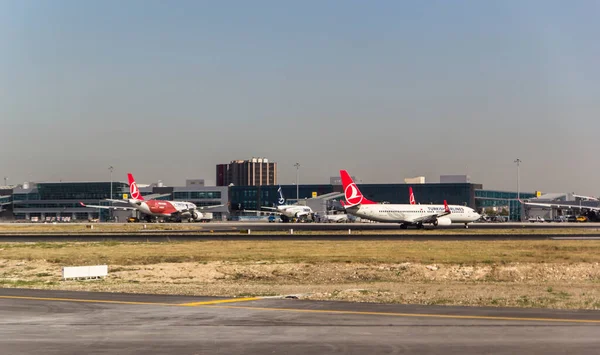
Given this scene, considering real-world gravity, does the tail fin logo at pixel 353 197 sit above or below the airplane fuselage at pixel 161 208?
above

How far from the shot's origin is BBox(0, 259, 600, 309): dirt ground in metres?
27.7

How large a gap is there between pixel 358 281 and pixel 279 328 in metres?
20.9

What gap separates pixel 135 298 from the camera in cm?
2661

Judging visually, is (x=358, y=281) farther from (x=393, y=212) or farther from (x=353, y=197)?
(x=393, y=212)

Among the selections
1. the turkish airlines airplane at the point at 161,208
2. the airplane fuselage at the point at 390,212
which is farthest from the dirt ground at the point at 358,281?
the turkish airlines airplane at the point at 161,208

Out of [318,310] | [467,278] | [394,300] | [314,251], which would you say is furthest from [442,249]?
[318,310]

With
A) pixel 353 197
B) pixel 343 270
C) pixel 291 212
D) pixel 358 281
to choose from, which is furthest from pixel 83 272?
pixel 291 212

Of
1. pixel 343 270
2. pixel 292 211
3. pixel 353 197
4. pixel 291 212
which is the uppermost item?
pixel 353 197

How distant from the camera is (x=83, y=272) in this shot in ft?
122

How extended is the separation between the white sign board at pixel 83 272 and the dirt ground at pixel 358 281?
36.4 inches

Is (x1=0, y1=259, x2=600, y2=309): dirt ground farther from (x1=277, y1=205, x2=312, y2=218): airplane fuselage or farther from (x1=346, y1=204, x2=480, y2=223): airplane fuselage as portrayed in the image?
(x1=277, y1=205, x2=312, y2=218): airplane fuselage

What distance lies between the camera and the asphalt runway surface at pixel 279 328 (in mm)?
16344

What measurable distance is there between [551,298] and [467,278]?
1407 cm

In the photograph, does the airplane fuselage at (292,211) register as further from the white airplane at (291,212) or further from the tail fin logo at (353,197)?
the tail fin logo at (353,197)
